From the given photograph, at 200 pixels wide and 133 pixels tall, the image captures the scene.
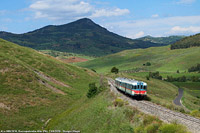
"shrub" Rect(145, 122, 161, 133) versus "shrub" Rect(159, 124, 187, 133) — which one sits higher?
"shrub" Rect(159, 124, 187, 133)

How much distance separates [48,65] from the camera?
86.1 meters

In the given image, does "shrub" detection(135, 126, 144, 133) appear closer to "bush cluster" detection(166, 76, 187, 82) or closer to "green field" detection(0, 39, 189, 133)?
"green field" detection(0, 39, 189, 133)

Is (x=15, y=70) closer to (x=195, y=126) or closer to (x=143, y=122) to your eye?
(x=143, y=122)

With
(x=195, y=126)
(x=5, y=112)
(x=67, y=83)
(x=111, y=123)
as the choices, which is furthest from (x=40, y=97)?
(x=195, y=126)

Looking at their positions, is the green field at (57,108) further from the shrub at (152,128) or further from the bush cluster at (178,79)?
the bush cluster at (178,79)

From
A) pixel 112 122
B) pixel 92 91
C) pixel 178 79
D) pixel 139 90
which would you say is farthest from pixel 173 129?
pixel 178 79

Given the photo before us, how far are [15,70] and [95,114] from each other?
36.7 m

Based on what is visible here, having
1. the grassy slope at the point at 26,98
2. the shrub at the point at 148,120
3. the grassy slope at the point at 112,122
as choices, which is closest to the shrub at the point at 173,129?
the grassy slope at the point at 112,122

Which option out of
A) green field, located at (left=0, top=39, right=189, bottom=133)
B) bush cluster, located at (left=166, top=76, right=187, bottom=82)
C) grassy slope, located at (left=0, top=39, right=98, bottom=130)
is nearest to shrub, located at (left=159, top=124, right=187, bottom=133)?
green field, located at (left=0, top=39, right=189, bottom=133)

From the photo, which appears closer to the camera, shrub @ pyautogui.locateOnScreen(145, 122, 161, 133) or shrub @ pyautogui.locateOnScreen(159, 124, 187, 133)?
shrub @ pyautogui.locateOnScreen(159, 124, 187, 133)

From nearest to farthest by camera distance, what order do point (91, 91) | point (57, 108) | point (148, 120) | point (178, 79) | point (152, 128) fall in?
point (152, 128) < point (148, 120) < point (57, 108) < point (91, 91) < point (178, 79)

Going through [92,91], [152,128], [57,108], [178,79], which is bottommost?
[178,79]

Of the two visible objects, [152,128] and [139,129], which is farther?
[139,129]

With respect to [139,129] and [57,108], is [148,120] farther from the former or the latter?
[57,108]
